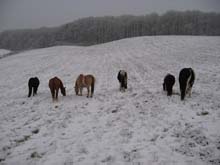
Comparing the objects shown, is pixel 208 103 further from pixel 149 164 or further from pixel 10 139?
pixel 10 139

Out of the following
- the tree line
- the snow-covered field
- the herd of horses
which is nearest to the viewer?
the snow-covered field

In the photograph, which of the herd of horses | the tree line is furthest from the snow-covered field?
the tree line

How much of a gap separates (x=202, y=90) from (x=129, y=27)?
119 metres

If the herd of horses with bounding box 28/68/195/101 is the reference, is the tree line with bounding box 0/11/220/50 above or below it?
above

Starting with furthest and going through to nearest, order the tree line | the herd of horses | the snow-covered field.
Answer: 1. the tree line
2. the herd of horses
3. the snow-covered field

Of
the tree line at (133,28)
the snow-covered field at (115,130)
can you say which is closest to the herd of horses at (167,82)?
the snow-covered field at (115,130)

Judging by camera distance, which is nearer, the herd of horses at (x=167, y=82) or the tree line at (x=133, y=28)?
the herd of horses at (x=167, y=82)

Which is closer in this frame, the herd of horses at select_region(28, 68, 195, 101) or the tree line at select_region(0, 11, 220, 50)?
the herd of horses at select_region(28, 68, 195, 101)

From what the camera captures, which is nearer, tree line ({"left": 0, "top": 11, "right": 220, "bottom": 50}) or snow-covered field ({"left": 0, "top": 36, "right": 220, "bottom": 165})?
snow-covered field ({"left": 0, "top": 36, "right": 220, "bottom": 165})

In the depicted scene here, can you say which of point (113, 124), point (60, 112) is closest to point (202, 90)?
point (113, 124)

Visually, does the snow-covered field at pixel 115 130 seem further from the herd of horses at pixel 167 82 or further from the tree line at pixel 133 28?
the tree line at pixel 133 28

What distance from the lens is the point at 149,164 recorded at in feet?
18.0

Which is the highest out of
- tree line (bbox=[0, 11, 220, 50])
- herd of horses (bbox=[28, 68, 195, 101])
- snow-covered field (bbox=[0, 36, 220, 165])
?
tree line (bbox=[0, 11, 220, 50])

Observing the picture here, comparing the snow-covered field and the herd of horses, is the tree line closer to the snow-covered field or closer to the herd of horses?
the herd of horses
